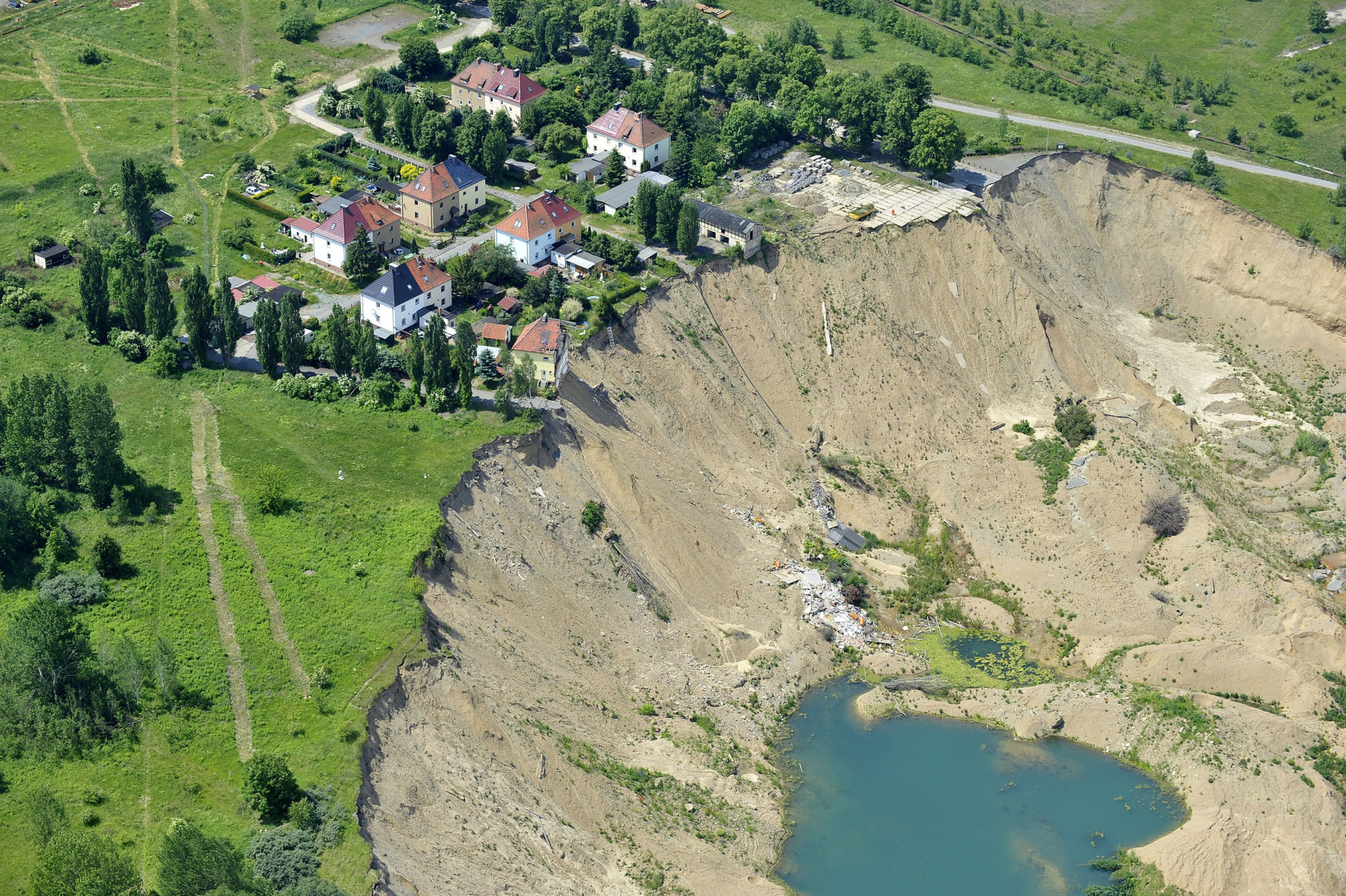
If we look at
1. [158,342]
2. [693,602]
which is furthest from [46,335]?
[693,602]

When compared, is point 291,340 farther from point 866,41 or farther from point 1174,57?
point 1174,57

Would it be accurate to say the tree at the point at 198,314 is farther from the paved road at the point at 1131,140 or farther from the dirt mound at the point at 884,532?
the paved road at the point at 1131,140

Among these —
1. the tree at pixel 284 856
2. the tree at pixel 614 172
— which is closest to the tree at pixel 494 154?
the tree at pixel 614 172

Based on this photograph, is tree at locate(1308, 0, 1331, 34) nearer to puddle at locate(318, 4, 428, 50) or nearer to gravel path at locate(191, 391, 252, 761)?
puddle at locate(318, 4, 428, 50)

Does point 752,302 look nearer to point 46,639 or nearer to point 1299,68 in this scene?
point 46,639

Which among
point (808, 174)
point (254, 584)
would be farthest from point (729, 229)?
point (254, 584)

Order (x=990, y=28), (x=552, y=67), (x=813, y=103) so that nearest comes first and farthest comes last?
(x=813, y=103) < (x=552, y=67) < (x=990, y=28)
